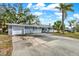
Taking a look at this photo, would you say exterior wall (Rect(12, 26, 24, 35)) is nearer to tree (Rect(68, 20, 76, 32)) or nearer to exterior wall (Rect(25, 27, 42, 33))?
exterior wall (Rect(25, 27, 42, 33))

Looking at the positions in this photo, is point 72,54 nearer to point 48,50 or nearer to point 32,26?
point 48,50

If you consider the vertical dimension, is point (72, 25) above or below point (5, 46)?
above

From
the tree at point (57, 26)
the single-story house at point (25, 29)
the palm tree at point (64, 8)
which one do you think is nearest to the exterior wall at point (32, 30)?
the single-story house at point (25, 29)

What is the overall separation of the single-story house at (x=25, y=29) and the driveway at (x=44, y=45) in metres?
0.05

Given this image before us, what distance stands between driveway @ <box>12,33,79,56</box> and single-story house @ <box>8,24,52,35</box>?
0.05 metres

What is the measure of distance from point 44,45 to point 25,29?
24 cm

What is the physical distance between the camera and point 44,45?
2.10 meters

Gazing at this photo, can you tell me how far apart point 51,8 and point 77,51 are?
0.46 metres

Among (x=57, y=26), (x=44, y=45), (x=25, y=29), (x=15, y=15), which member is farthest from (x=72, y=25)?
(x=15, y=15)

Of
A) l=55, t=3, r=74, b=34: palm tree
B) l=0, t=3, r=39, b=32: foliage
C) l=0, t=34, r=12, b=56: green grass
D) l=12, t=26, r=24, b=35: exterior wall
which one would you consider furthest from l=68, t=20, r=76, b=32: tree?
l=0, t=34, r=12, b=56: green grass

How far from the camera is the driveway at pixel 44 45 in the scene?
206 cm

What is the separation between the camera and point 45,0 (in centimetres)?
210

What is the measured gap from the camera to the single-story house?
2114mm

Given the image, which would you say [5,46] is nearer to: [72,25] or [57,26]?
[57,26]
